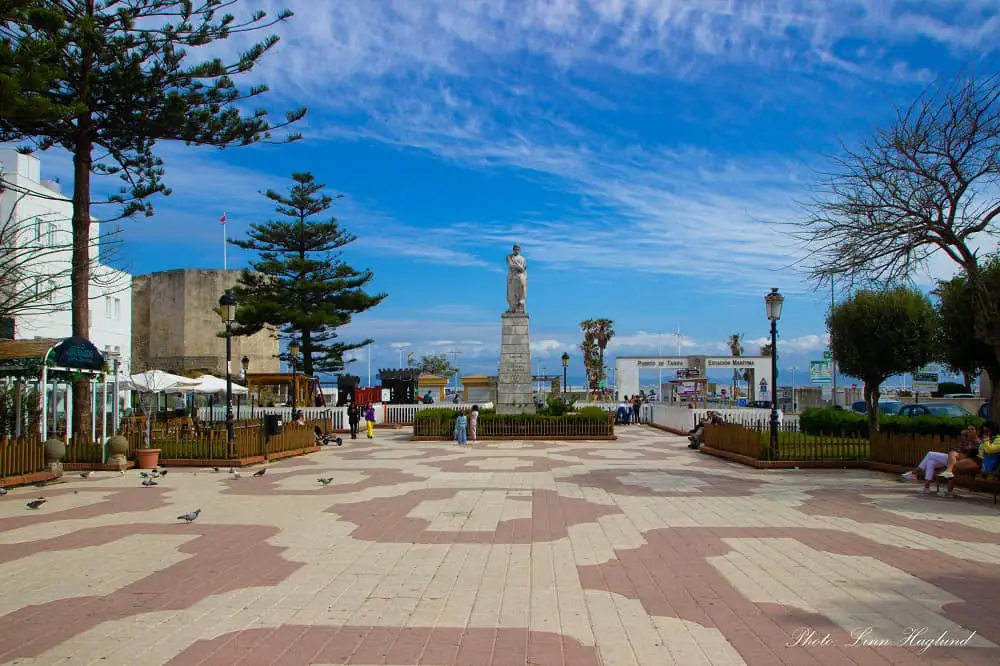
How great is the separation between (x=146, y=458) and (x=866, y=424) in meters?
20.0

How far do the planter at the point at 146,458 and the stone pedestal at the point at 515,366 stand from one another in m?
14.3

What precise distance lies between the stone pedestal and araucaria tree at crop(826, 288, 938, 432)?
36.1 ft

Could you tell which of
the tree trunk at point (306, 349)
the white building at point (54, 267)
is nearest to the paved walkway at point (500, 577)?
the white building at point (54, 267)

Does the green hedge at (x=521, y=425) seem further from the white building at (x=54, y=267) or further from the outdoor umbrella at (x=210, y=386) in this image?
the white building at (x=54, y=267)

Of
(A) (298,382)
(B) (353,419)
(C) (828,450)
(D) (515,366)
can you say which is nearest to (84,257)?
(B) (353,419)

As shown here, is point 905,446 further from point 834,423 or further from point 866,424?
point 834,423

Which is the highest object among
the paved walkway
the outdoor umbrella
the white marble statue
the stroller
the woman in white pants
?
the white marble statue

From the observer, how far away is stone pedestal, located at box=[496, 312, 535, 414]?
2928cm

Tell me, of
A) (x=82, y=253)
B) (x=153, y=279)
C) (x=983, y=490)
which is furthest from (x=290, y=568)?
(x=153, y=279)

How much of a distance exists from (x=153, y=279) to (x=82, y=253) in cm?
3940

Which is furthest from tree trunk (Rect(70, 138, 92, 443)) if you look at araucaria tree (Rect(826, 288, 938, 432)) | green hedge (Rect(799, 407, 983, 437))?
araucaria tree (Rect(826, 288, 938, 432))

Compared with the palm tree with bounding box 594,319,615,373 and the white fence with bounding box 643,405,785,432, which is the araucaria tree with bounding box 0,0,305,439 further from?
the palm tree with bounding box 594,319,615,373

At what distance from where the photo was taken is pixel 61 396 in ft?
86.9

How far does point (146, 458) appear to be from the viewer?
57.2 ft
